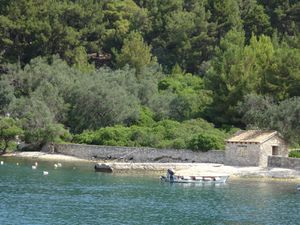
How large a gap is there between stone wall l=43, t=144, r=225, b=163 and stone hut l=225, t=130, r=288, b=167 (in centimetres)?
174

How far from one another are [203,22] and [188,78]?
751cm

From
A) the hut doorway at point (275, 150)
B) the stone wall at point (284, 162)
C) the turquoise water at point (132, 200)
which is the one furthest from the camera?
the hut doorway at point (275, 150)

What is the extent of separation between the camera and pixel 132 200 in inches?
2040

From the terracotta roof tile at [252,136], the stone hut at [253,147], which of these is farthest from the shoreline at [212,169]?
the terracotta roof tile at [252,136]

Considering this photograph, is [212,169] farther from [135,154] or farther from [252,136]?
[135,154]

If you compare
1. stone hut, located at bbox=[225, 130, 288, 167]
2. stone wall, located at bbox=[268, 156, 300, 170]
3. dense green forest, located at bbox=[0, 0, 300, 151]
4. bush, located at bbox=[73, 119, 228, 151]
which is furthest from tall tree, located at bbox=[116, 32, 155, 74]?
stone wall, located at bbox=[268, 156, 300, 170]

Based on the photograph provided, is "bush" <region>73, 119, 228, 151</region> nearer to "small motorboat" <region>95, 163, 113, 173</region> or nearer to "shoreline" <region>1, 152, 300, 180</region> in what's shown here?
"shoreline" <region>1, 152, 300, 180</region>

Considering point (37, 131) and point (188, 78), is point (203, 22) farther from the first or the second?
point (37, 131)

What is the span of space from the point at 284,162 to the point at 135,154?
13.5 meters

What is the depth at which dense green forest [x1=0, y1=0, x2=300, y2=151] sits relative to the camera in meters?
74.5

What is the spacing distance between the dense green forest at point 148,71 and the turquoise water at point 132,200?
35.7 ft

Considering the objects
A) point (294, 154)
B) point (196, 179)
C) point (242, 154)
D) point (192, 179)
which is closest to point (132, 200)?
point (192, 179)

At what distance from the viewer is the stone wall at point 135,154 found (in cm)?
7000

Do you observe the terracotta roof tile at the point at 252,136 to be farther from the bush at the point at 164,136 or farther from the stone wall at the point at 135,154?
the bush at the point at 164,136
